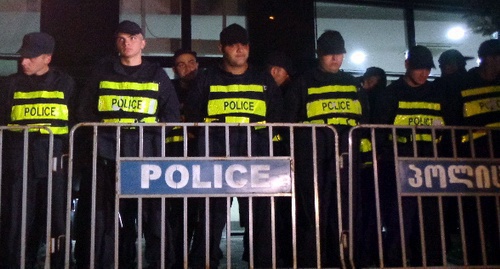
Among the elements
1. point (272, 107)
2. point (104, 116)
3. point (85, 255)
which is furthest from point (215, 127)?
point (85, 255)

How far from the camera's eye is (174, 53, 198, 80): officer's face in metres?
5.51

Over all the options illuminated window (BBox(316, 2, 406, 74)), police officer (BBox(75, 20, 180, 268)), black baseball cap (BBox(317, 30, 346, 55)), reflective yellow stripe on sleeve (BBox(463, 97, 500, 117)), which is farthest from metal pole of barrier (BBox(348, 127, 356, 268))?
illuminated window (BBox(316, 2, 406, 74))

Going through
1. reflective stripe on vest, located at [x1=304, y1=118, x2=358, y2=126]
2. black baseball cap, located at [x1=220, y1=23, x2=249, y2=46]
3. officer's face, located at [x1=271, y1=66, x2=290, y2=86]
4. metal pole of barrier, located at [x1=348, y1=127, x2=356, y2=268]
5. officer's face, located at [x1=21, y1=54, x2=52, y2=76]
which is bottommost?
metal pole of barrier, located at [x1=348, y1=127, x2=356, y2=268]

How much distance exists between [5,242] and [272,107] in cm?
266

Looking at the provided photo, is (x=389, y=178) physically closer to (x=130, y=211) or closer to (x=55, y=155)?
(x=130, y=211)

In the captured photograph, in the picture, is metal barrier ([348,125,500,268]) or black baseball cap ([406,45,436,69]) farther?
black baseball cap ([406,45,436,69])

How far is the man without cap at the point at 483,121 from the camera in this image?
464 centimetres

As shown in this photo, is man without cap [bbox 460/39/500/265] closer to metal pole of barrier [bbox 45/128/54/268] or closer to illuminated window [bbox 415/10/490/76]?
illuminated window [bbox 415/10/490/76]

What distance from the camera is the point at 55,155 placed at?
4.37m

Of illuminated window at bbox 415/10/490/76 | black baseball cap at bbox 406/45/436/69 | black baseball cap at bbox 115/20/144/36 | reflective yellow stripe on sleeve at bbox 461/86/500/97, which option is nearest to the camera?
black baseball cap at bbox 115/20/144/36

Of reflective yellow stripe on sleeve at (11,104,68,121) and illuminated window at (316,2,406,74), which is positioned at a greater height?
illuminated window at (316,2,406,74)

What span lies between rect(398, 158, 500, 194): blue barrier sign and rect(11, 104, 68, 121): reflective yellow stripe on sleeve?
3065 mm

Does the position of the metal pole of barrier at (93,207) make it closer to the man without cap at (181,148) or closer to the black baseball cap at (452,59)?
the man without cap at (181,148)

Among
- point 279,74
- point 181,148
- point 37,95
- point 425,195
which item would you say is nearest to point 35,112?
point 37,95
